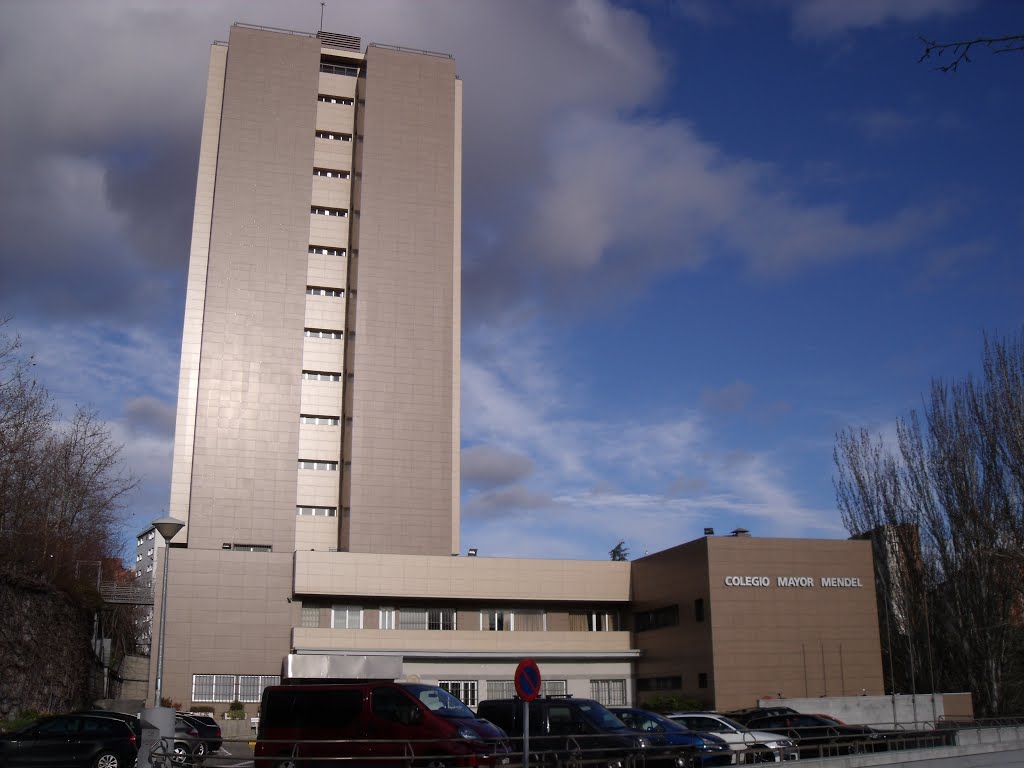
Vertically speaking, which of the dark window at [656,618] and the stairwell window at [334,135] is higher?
the stairwell window at [334,135]

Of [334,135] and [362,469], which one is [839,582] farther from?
[334,135]

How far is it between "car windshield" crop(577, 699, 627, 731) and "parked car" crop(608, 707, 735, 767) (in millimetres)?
705

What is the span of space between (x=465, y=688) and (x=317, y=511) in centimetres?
1440

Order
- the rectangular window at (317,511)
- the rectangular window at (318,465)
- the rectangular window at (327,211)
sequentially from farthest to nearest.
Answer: the rectangular window at (327,211), the rectangular window at (318,465), the rectangular window at (317,511)

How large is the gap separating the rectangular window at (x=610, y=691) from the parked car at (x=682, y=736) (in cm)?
2760

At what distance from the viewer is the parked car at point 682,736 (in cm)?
2152

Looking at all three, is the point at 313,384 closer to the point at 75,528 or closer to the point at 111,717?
the point at 75,528

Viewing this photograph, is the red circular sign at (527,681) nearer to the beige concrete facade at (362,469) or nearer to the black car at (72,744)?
the black car at (72,744)

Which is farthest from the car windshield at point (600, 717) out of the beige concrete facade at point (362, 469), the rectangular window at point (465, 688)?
the rectangular window at point (465, 688)

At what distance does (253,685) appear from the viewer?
50500 millimetres

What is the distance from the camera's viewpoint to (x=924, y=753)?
1000 inches

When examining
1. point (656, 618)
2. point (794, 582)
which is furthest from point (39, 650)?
point (794, 582)

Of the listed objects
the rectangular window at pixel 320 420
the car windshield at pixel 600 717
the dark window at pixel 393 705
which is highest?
the rectangular window at pixel 320 420

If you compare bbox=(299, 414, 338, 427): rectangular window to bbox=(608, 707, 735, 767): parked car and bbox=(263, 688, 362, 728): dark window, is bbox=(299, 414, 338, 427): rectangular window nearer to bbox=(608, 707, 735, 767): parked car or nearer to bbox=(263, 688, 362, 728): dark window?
bbox=(608, 707, 735, 767): parked car
